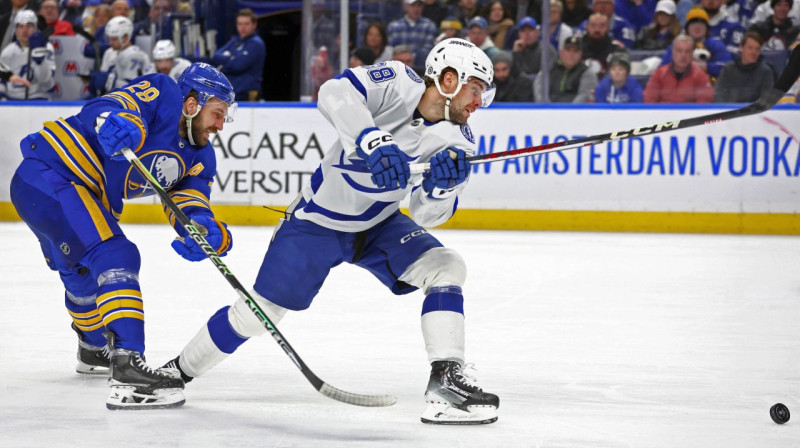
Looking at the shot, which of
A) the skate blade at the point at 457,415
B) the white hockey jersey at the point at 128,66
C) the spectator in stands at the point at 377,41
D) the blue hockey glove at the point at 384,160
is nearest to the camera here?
the blue hockey glove at the point at 384,160

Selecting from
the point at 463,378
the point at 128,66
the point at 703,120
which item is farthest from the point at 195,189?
the point at 128,66

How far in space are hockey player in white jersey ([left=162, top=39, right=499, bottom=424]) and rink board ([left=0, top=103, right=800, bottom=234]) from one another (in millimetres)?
5043

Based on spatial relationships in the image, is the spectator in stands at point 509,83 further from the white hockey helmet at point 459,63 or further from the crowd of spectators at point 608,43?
the white hockey helmet at point 459,63

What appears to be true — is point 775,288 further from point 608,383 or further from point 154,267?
point 154,267

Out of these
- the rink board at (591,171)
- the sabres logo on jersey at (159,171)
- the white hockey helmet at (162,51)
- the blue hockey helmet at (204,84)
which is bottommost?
the rink board at (591,171)

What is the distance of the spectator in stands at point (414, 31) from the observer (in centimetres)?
869

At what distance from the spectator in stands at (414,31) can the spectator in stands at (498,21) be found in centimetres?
40

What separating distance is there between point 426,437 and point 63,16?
832 centimetres

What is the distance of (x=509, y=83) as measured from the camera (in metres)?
8.47

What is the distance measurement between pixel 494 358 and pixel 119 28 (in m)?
6.28

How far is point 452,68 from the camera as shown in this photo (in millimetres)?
3055

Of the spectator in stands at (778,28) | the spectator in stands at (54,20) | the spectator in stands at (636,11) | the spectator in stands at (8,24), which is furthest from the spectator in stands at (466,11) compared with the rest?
the spectator in stands at (8,24)

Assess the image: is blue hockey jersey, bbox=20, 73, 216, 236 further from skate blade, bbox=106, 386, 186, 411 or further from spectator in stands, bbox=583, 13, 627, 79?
spectator in stands, bbox=583, 13, 627, 79

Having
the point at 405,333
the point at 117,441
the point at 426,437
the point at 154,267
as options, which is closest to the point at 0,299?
the point at 154,267
